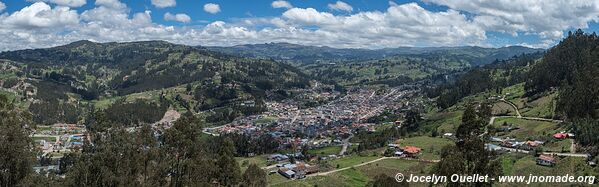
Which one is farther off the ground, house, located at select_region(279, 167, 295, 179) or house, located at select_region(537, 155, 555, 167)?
house, located at select_region(537, 155, 555, 167)

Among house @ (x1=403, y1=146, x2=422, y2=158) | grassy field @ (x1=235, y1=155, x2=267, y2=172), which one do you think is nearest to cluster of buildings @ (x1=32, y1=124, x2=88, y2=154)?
grassy field @ (x1=235, y1=155, x2=267, y2=172)

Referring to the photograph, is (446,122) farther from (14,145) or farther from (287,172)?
(14,145)

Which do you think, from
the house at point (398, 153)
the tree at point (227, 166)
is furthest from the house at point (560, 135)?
the tree at point (227, 166)

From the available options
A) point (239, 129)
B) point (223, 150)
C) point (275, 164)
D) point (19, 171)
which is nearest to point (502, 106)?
point (275, 164)

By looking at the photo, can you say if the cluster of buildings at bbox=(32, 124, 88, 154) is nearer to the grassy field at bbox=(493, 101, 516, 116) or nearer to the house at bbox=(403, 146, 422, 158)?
the house at bbox=(403, 146, 422, 158)

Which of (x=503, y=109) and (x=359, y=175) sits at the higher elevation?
(x=503, y=109)

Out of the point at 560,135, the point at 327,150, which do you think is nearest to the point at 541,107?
the point at 560,135

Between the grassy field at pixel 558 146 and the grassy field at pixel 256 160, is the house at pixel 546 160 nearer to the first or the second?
the grassy field at pixel 558 146
